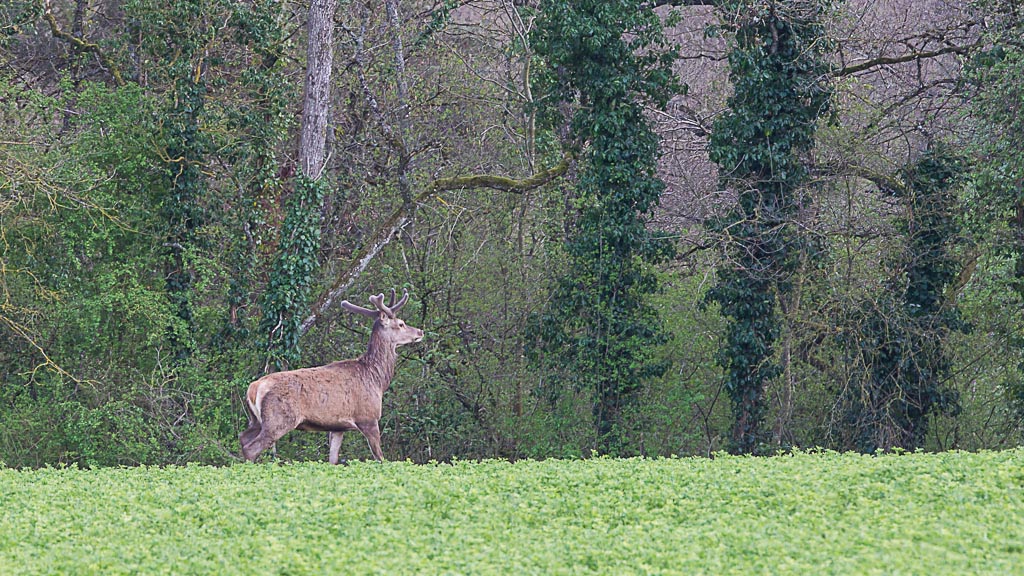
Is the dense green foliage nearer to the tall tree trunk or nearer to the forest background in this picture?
the forest background

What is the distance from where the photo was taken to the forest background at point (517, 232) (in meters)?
17.8

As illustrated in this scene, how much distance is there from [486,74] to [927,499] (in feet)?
48.1

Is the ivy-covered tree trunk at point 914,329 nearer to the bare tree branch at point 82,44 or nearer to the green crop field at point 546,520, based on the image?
the green crop field at point 546,520

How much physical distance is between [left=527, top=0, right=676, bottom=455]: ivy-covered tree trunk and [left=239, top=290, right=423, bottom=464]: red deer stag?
525 centimetres

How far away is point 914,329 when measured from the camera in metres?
17.4

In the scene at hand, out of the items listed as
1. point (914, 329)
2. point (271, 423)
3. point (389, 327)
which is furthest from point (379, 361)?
point (914, 329)

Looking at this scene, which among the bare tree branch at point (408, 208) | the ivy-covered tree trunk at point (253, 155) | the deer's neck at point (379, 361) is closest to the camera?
the deer's neck at point (379, 361)

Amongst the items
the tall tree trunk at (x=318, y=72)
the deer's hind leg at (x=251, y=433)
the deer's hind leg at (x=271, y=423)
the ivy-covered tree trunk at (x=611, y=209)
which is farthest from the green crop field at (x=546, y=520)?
the tall tree trunk at (x=318, y=72)

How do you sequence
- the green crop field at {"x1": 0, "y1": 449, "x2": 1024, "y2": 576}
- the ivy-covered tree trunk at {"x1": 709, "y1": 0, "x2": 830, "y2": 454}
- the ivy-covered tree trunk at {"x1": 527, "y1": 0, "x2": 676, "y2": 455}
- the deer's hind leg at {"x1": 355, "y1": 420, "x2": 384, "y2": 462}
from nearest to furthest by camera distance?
the green crop field at {"x1": 0, "y1": 449, "x2": 1024, "y2": 576} < the deer's hind leg at {"x1": 355, "y1": 420, "x2": 384, "y2": 462} < the ivy-covered tree trunk at {"x1": 709, "y1": 0, "x2": 830, "y2": 454} < the ivy-covered tree trunk at {"x1": 527, "y1": 0, "x2": 676, "y2": 455}

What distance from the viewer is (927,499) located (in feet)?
30.7

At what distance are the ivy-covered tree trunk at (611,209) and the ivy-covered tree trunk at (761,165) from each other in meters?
1.28

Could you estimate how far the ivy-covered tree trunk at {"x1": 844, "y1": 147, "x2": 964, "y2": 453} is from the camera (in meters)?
17.4

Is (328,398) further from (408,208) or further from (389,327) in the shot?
(408,208)

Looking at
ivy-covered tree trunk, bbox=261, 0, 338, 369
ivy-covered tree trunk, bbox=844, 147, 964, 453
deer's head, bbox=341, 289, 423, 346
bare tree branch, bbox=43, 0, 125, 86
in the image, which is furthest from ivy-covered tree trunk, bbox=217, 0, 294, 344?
ivy-covered tree trunk, bbox=844, 147, 964, 453
